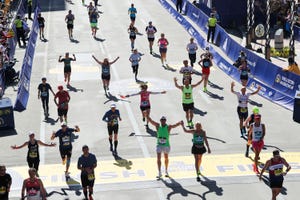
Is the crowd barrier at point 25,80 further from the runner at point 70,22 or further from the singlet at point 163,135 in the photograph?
the singlet at point 163,135

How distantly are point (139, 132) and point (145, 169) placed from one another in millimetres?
3766

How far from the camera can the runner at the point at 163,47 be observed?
105 ft

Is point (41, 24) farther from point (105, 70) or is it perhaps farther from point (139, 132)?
point (139, 132)

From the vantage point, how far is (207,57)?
27.4 metres

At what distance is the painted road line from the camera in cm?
1870

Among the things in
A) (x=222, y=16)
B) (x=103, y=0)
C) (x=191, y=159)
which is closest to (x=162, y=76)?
(x=191, y=159)

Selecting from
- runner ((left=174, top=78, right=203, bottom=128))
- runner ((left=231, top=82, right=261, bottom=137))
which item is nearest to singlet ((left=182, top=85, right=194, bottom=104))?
runner ((left=174, top=78, right=203, bottom=128))

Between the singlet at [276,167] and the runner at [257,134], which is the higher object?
the singlet at [276,167]

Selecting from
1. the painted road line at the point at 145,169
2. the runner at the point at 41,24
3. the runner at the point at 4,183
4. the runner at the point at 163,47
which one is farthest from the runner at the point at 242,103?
the runner at the point at 41,24

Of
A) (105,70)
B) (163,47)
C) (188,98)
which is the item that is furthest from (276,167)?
(163,47)

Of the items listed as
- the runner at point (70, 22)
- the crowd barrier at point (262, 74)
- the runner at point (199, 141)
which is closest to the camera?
the runner at point (199, 141)

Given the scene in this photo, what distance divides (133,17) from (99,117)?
19157 mm

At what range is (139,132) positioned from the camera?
75.7ft

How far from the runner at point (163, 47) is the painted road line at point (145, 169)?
41.3 ft
